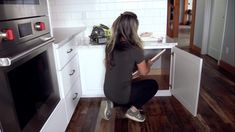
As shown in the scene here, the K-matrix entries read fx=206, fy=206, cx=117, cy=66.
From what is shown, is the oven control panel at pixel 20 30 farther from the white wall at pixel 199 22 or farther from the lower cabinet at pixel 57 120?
the white wall at pixel 199 22

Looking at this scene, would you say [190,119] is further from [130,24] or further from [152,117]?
[130,24]

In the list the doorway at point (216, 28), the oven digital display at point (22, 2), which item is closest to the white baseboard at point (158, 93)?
the oven digital display at point (22, 2)

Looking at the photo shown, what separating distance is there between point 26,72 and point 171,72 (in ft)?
5.62

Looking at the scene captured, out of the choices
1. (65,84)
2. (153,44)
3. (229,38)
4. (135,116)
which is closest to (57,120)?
(65,84)

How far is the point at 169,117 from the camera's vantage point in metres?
2.16

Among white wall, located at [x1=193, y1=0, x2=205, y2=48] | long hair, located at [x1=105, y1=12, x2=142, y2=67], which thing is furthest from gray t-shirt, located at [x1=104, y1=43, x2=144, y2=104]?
white wall, located at [x1=193, y1=0, x2=205, y2=48]

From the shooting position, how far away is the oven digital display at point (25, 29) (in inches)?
44.5

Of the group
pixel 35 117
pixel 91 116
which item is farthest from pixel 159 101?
pixel 35 117

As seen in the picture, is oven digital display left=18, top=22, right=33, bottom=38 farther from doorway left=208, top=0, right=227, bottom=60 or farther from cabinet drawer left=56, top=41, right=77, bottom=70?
doorway left=208, top=0, right=227, bottom=60

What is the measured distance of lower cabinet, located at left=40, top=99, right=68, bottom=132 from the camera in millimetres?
1455

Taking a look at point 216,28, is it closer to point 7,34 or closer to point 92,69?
point 92,69

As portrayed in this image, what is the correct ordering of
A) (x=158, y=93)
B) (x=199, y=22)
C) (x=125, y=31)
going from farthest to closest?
(x=199, y=22) < (x=158, y=93) < (x=125, y=31)

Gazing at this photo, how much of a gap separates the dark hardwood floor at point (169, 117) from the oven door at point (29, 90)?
0.60m

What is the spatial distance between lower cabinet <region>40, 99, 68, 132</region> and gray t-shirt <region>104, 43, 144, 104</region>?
462 millimetres
